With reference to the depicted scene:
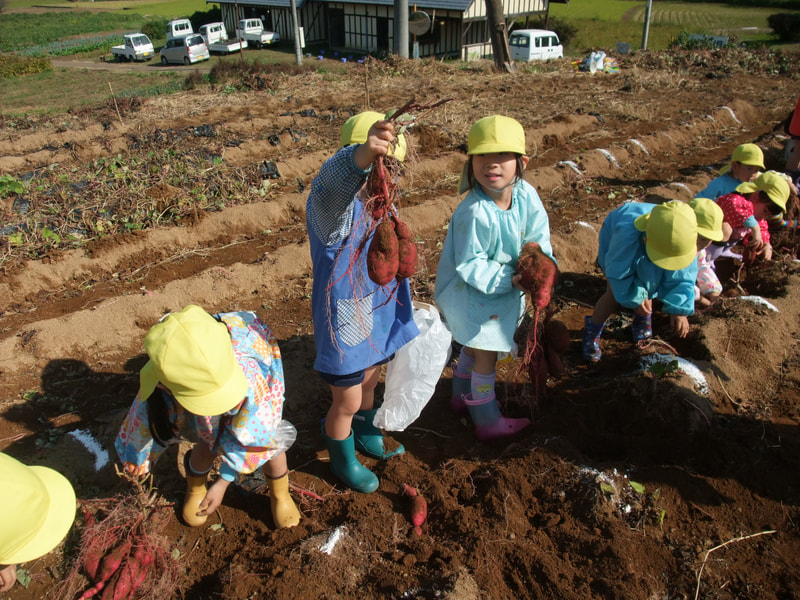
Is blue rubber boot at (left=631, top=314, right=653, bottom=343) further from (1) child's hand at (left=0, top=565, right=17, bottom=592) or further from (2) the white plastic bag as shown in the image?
(1) child's hand at (left=0, top=565, right=17, bottom=592)

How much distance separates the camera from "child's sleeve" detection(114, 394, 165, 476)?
2102 mm

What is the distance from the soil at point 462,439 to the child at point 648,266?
21cm

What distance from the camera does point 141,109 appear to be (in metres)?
10.8

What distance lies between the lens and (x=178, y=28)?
2438cm

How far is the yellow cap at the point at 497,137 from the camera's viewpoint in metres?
2.29

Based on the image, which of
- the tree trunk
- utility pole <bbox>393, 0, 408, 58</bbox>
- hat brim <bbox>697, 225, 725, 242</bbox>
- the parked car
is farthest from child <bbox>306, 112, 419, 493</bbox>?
the parked car

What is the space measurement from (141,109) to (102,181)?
5904 millimetres

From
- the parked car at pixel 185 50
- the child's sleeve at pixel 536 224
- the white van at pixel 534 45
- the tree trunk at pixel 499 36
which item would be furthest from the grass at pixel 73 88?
the child's sleeve at pixel 536 224

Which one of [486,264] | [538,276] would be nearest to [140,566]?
[486,264]

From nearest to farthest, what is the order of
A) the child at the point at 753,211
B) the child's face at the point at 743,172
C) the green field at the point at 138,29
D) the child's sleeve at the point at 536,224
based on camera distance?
the child's sleeve at the point at 536,224
the child at the point at 753,211
the child's face at the point at 743,172
the green field at the point at 138,29

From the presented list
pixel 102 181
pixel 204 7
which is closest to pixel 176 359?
pixel 102 181

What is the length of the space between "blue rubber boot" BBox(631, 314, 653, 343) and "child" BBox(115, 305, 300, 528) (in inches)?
93.0

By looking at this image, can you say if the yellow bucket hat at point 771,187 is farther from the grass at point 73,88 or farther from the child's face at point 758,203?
the grass at point 73,88

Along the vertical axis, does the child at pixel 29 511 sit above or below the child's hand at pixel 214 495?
above
